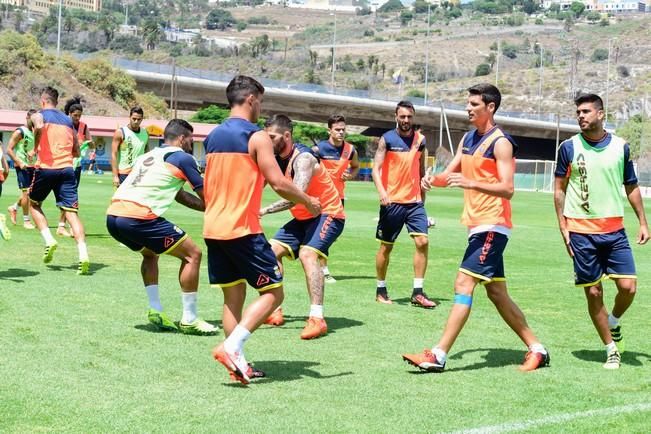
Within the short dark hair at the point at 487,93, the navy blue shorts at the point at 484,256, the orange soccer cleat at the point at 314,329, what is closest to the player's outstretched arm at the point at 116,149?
the orange soccer cleat at the point at 314,329

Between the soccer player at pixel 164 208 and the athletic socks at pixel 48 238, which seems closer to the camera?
the soccer player at pixel 164 208

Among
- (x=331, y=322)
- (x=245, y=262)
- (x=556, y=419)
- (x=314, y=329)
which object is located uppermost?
(x=245, y=262)

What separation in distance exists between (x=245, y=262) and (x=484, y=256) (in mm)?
1969

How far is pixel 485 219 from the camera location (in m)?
8.55

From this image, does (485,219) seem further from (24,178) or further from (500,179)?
(24,178)

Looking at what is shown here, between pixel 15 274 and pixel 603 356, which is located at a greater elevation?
pixel 603 356

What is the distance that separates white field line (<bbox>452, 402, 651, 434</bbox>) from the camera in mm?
6449

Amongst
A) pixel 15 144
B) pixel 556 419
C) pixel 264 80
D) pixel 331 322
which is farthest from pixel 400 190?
pixel 264 80

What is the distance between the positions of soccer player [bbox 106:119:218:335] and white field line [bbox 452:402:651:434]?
376 cm

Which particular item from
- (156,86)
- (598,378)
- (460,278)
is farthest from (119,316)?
(156,86)

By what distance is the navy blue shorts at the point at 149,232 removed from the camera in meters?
9.63

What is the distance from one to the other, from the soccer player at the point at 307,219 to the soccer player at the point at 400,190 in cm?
165

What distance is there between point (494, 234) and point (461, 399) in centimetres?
165

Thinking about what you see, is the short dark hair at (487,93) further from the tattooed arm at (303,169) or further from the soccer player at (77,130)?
the soccer player at (77,130)
